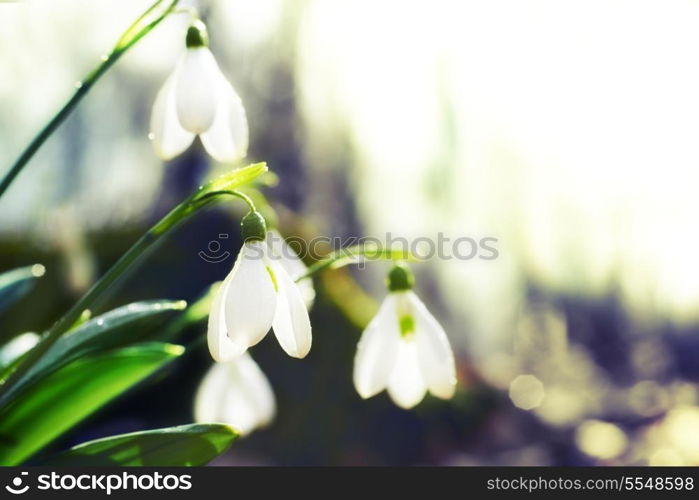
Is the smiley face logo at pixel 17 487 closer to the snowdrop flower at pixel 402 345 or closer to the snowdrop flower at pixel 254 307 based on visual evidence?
the snowdrop flower at pixel 254 307

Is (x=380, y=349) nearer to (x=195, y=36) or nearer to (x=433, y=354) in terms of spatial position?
(x=433, y=354)

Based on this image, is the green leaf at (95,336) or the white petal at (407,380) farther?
the white petal at (407,380)

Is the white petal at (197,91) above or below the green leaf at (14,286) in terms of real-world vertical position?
above

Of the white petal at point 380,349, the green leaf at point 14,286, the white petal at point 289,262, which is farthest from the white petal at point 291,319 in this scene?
the green leaf at point 14,286

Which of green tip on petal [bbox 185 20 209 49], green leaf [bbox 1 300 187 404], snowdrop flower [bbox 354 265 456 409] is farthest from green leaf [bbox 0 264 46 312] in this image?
snowdrop flower [bbox 354 265 456 409]

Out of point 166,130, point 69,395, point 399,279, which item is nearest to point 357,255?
point 399,279

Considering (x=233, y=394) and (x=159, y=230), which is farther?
(x=233, y=394)

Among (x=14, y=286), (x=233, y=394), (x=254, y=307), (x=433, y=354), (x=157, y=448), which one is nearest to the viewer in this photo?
(x=254, y=307)
